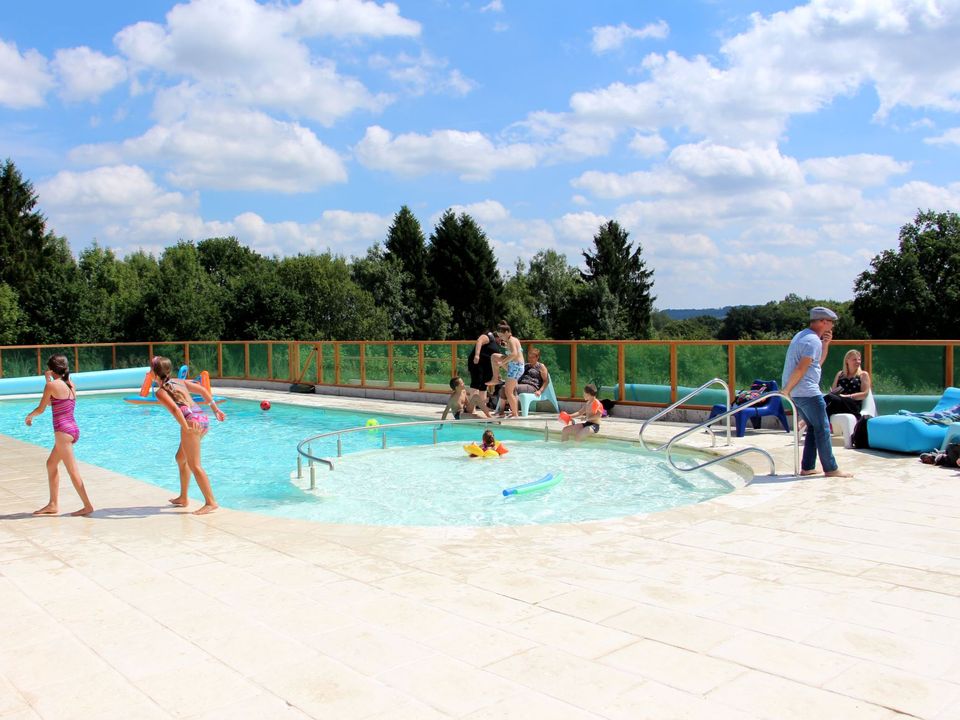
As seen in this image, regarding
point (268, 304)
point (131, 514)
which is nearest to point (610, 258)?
point (268, 304)

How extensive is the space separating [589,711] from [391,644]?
1239mm

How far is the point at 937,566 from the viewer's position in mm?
5461

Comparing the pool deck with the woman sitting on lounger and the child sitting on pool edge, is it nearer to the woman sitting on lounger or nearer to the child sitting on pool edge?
the woman sitting on lounger

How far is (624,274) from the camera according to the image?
251ft

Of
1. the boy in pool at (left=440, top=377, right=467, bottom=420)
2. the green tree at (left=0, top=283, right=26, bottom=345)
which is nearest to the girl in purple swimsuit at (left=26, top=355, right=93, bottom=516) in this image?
the boy in pool at (left=440, top=377, right=467, bottom=420)

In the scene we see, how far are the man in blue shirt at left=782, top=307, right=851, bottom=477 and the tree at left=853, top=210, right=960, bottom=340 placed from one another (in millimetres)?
60260

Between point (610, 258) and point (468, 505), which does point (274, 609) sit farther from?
point (610, 258)

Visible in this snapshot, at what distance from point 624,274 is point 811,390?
69.3m

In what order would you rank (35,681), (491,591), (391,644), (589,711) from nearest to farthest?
(589,711)
(35,681)
(391,644)
(491,591)

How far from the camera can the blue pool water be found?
29.8 ft

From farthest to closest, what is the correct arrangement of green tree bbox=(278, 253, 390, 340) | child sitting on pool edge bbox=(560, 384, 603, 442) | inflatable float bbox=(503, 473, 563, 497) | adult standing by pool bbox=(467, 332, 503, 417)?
green tree bbox=(278, 253, 390, 340), adult standing by pool bbox=(467, 332, 503, 417), child sitting on pool edge bbox=(560, 384, 603, 442), inflatable float bbox=(503, 473, 563, 497)

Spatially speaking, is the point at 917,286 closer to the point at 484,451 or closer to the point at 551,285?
the point at 551,285

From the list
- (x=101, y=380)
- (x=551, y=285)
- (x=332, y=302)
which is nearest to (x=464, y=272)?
(x=332, y=302)

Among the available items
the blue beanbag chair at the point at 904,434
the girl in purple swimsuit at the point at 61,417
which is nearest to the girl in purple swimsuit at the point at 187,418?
the girl in purple swimsuit at the point at 61,417
